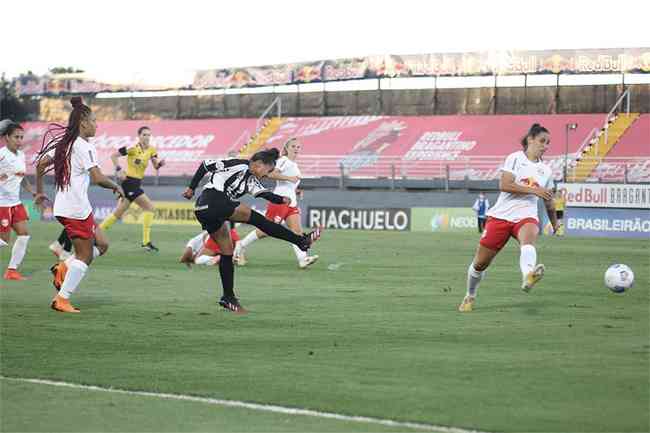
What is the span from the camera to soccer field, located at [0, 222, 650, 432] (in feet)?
24.6

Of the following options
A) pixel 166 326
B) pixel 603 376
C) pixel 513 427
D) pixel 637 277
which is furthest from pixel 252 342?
pixel 637 277

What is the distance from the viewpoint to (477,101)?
5988cm

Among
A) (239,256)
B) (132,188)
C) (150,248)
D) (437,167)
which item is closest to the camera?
(239,256)

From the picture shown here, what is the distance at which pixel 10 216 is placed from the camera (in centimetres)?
1830

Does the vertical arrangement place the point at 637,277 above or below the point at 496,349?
below

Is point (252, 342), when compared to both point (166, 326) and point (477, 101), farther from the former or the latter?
point (477, 101)

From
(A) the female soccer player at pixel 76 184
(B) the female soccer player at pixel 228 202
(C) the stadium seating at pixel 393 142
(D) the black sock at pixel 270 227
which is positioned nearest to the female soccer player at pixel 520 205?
(D) the black sock at pixel 270 227

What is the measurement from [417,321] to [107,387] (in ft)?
15.5

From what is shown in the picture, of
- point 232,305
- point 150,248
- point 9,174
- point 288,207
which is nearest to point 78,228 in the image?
point 232,305

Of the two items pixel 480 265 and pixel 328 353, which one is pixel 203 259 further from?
pixel 328 353

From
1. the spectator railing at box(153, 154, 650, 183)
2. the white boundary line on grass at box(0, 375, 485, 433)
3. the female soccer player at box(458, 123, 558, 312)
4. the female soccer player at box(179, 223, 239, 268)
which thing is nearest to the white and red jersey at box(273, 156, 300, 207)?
the female soccer player at box(179, 223, 239, 268)

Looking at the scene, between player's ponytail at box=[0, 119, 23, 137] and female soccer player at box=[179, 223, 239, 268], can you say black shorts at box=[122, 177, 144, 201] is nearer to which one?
female soccer player at box=[179, 223, 239, 268]

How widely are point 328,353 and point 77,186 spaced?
180 inches

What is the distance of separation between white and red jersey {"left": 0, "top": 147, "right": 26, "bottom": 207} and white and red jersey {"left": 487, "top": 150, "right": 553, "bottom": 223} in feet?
27.6
